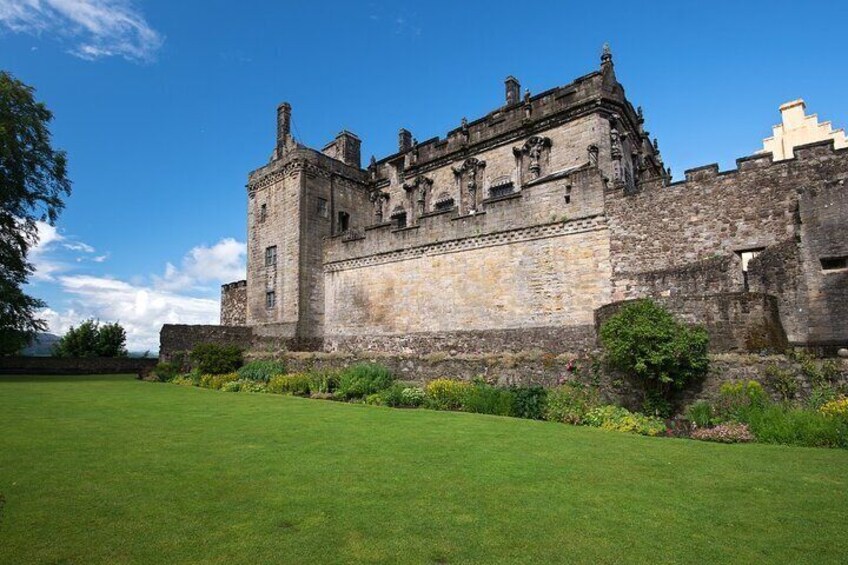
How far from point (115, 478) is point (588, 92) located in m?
22.9

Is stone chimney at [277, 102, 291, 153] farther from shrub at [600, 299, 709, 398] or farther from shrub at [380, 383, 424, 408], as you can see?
shrub at [600, 299, 709, 398]

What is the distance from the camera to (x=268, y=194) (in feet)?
103

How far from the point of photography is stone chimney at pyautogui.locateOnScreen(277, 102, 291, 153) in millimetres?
32344

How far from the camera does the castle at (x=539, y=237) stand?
15.8 metres

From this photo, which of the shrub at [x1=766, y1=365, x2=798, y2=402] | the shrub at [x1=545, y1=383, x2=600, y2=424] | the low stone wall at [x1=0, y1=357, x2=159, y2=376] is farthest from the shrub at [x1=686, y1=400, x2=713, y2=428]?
A: the low stone wall at [x1=0, y1=357, x2=159, y2=376]

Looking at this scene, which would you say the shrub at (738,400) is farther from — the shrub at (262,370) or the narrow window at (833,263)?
the shrub at (262,370)

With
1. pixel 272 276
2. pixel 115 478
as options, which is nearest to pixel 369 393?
pixel 115 478

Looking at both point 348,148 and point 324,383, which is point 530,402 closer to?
point 324,383

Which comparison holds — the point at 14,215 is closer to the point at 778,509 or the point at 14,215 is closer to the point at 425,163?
the point at 425,163

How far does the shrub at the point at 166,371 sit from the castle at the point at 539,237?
3119 mm

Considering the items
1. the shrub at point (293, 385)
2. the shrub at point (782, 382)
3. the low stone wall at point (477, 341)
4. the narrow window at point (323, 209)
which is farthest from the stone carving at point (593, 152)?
the narrow window at point (323, 209)

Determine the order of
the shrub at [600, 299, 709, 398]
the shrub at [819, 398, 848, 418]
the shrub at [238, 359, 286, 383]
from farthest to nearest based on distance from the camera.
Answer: the shrub at [238, 359, 286, 383]
the shrub at [600, 299, 709, 398]
the shrub at [819, 398, 848, 418]

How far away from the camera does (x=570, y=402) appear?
13.2 metres

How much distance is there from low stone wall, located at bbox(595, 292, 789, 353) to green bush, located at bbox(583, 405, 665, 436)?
3151 mm
